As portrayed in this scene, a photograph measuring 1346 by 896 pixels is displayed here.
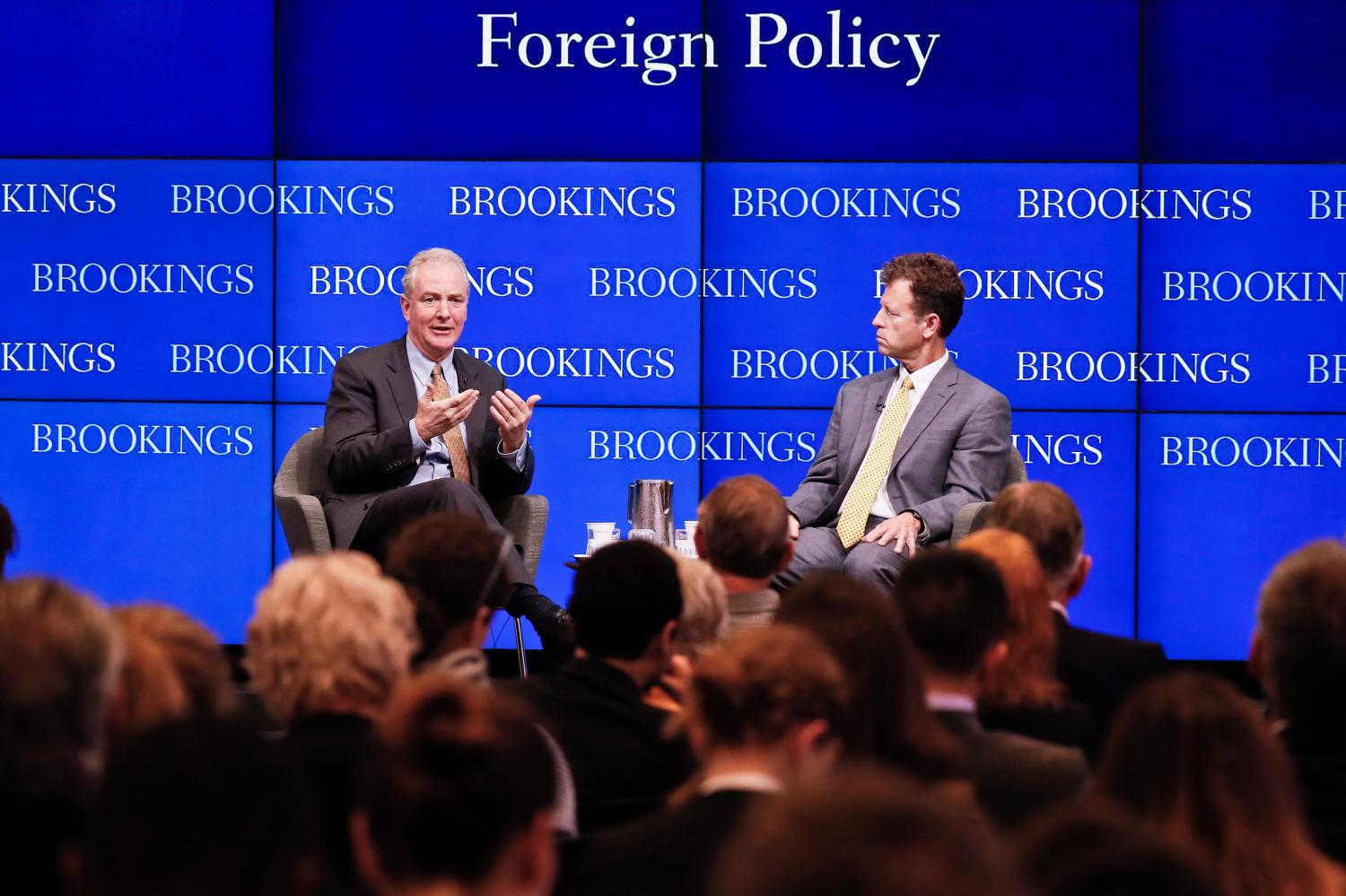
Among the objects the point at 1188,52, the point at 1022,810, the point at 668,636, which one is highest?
the point at 1188,52

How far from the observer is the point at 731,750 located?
1.81m

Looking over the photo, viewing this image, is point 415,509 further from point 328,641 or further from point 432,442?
point 328,641

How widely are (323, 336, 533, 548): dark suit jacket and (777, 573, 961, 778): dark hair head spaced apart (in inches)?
120

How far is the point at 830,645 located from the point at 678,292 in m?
4.49

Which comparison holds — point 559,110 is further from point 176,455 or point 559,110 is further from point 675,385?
A: point 176,455

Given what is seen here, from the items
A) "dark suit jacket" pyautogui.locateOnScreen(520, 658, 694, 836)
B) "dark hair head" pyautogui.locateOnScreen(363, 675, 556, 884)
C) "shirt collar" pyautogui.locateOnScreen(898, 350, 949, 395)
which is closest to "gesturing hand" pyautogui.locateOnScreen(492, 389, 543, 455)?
"shirt collar" pyautogui.locateOnScreen(898, 350, 949, 395)

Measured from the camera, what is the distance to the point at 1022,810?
2.19 meters

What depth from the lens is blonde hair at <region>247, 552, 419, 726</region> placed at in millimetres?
2195

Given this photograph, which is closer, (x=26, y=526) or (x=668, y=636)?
(x=668, y=636)

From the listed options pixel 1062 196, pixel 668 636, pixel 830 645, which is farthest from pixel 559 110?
pixel 830 645

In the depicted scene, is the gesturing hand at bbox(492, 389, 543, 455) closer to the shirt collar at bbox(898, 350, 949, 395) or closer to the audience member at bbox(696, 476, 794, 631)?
the shirt collar at bbox(898, 350, 949, 395)

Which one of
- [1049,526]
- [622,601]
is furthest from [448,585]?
[1049,526]

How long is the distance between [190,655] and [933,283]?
11.9 feet

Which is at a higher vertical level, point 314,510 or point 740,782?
point 314,510
